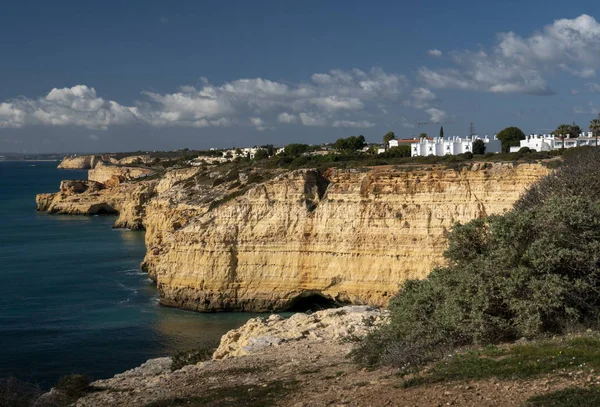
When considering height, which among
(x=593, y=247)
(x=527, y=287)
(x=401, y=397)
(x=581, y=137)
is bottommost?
(x=401, y=397)

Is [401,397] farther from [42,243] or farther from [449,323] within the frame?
[42,243]

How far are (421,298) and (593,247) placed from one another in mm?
3282

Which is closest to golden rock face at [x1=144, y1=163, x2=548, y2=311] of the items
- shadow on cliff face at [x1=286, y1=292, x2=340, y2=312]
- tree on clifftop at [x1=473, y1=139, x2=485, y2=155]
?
shadow on cliff face at [x1=286, y1=292, x2=340, y2=312]

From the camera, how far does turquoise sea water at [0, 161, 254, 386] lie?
22.5 metres

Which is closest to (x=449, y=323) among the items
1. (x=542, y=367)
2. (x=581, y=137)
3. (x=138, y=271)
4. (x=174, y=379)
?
(x=542, y=367)

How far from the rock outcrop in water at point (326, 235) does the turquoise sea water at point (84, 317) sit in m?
1.76

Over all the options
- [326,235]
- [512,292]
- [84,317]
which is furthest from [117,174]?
[512,292]

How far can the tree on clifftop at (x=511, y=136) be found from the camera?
5709 cm

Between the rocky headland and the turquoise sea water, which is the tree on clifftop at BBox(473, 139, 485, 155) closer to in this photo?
the turquoise sea water

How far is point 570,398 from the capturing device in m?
8.38

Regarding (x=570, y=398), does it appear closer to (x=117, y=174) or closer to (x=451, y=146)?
(x=451, y=146)

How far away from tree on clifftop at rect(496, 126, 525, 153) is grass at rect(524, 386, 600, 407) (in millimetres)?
50087

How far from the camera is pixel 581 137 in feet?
172

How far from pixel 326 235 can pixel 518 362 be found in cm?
1976
